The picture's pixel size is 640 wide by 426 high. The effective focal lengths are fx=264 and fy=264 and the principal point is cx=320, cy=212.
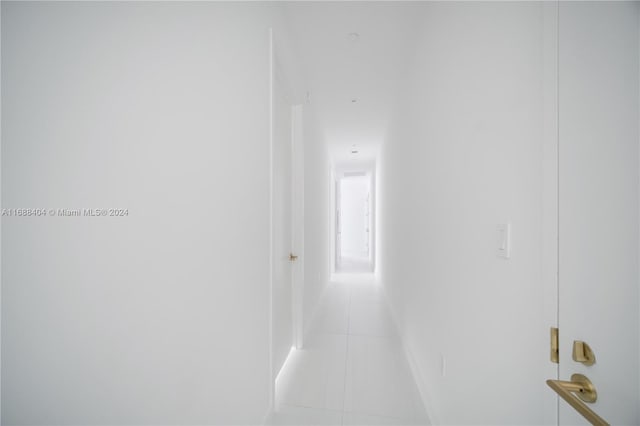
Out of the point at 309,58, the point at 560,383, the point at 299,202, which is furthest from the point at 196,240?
the point at 309,58

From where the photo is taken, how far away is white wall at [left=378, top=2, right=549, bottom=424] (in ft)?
2.80

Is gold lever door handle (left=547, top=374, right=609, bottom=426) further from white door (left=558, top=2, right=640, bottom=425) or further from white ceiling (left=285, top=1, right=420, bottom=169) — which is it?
white ceiling (left=285, top=1, right=420, bottom=169)

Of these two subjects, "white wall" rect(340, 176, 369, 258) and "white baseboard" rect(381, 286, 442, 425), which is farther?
"white wall" rect(340, 176, 369, 258)

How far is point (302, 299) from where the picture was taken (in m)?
2.67

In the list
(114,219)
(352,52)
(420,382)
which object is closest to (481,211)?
(114,219)

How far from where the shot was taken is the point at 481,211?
3.68 ft

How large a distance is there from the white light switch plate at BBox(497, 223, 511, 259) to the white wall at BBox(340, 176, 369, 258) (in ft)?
29.6

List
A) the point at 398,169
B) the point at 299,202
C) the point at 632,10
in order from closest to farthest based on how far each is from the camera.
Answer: the point at 632,10, the point at 299,202, the point at 398,169

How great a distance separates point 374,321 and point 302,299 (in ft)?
4.02

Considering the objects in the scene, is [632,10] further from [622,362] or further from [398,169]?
[398,169]

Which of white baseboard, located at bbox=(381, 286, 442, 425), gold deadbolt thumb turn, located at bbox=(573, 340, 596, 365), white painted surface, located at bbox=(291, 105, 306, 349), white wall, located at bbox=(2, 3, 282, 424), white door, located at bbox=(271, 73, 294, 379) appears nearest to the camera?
Result: white wall, located at bbox=(2, 3, 282, 424)

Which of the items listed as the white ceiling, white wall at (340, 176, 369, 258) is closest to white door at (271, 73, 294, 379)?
the white ceiling

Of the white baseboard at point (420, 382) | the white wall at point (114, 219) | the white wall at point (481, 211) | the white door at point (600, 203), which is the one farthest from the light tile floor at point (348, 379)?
the white door at point (600, 203)

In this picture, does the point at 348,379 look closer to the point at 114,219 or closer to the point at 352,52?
the point at 114,219
